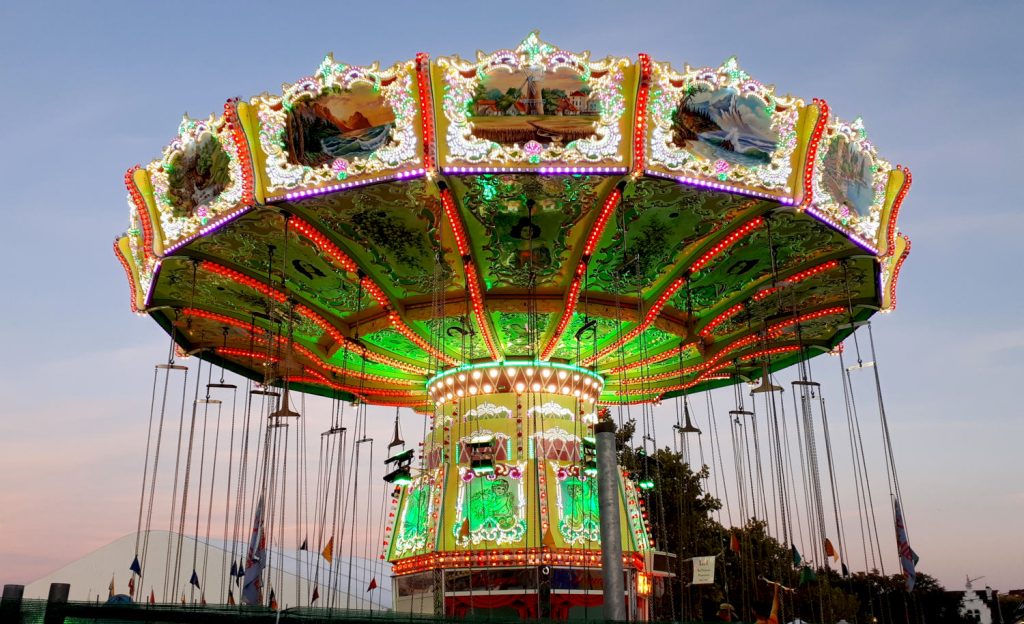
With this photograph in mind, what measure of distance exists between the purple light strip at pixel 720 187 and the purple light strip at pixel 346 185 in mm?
2784

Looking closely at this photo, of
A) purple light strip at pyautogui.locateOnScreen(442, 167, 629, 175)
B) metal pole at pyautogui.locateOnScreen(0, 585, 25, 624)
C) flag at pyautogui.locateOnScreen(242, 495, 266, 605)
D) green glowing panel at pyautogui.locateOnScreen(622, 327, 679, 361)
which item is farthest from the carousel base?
purple light strip at pyautogui.locateOnScreen(442, 167, 629, 175)

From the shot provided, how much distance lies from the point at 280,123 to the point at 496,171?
9.08 ft

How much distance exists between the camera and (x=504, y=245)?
12711mm

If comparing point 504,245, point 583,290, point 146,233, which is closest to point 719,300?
point 583,290

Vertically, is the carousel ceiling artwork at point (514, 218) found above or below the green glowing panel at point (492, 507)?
above

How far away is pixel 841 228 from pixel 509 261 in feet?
15.5

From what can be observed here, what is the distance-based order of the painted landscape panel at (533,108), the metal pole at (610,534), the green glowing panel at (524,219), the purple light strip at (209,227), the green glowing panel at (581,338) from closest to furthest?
the metal pole at (610,534) → the painted landscape panel at (533,108) → the green glowing panel at (524,219) → the purple light strip at (209,227) → the green glowing panel at (581,338)

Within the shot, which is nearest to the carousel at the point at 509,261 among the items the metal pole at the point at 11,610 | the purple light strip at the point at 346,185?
the purple light strip at the point at 346,185

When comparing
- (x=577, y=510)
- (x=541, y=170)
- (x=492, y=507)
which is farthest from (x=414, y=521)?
(x=541, y=170)

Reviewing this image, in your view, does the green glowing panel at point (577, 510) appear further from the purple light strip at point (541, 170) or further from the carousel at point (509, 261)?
the purple light strip at point (541, 170)

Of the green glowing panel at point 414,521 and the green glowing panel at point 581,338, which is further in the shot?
the green glowing panel at point 414,521

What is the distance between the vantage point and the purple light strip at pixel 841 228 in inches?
447

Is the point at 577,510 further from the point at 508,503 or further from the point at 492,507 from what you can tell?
the point at 492,507

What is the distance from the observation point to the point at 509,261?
1320 centimetres
